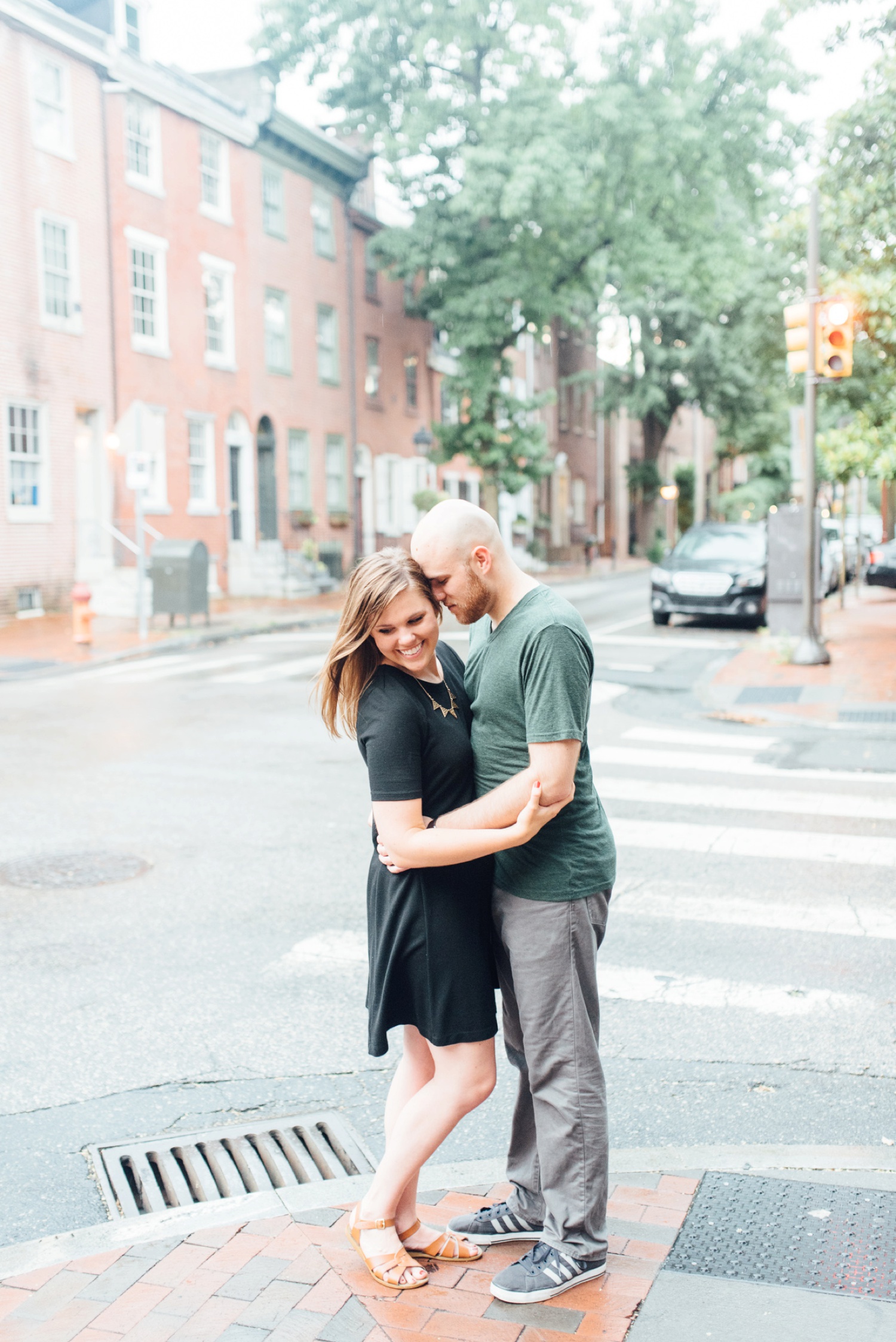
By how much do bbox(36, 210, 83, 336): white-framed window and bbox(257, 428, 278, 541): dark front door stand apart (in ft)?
23.3

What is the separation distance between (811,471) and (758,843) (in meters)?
7.57

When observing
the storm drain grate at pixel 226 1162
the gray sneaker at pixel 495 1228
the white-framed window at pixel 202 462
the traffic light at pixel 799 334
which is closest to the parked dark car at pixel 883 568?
the white-framed window at pixel 202 462

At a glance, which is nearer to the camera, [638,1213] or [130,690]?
[638,1213]

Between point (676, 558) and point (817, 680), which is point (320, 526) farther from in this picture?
point (817, 680)

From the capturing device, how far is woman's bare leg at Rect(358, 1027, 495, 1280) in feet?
9.77

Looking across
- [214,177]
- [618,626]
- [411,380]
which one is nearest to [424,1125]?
[618,626]

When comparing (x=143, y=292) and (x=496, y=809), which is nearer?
(x=496, y=809)

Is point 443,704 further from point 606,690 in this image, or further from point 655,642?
point 655,642

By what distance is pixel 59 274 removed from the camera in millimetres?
22312

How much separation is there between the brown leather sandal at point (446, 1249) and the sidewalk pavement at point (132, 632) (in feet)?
42.2

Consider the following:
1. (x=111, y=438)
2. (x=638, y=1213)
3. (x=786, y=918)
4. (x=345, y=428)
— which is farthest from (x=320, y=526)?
(x=638, y=1213)

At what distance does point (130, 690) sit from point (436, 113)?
20061 millimetres

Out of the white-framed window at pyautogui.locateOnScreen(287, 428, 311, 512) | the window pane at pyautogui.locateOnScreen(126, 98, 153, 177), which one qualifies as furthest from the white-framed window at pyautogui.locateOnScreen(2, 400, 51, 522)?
the white-framed window at pyautogui.locateOnScreen(287, 428, 311, 512)

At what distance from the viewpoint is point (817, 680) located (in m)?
13.1
